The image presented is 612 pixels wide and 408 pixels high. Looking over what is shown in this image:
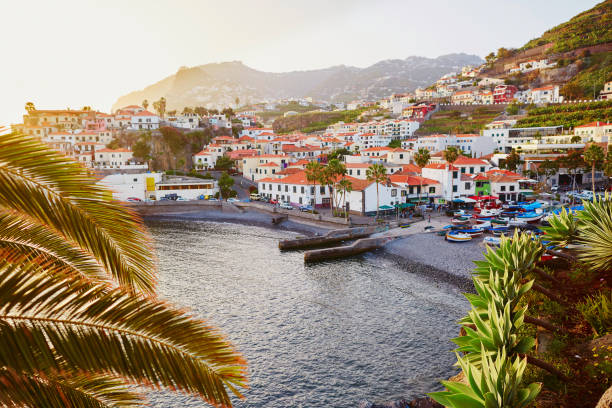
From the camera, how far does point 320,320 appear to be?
84.7 feet

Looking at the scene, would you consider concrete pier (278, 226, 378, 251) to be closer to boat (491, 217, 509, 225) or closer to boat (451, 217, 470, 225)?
boat (451, 217, 470, 225)

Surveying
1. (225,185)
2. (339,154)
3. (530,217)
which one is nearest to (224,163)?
(225,185)

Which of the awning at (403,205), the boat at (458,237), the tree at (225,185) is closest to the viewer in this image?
the boat at (458,237)

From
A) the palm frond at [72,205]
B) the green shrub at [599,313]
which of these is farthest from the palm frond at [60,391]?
the green shrub at [599,313]

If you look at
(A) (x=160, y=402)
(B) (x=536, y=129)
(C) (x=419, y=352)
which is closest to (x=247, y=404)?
(A) (x=160, y=402)

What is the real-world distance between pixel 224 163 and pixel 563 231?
8406 cm

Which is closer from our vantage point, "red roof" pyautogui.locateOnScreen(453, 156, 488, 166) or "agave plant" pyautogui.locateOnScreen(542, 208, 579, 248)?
"agave plant" pyautogui.locateOnScreen(542, 208, 579, 248)

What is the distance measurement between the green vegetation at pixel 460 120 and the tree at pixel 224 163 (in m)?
61.7

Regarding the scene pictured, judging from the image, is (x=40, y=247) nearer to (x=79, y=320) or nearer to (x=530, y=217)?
(x=79, y=320)

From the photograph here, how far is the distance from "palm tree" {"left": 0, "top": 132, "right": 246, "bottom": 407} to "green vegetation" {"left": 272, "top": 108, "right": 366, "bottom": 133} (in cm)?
16288

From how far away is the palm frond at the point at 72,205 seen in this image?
325cm

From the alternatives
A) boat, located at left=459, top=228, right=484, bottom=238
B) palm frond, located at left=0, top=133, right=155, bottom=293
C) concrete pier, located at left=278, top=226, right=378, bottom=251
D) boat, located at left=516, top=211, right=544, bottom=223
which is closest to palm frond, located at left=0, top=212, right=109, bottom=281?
palm frond, located at left=0, top=133, right=155, bottom=293

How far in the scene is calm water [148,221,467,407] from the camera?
18719 millimetres

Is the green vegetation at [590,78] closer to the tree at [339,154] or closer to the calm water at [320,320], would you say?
the tree at [339,154]
